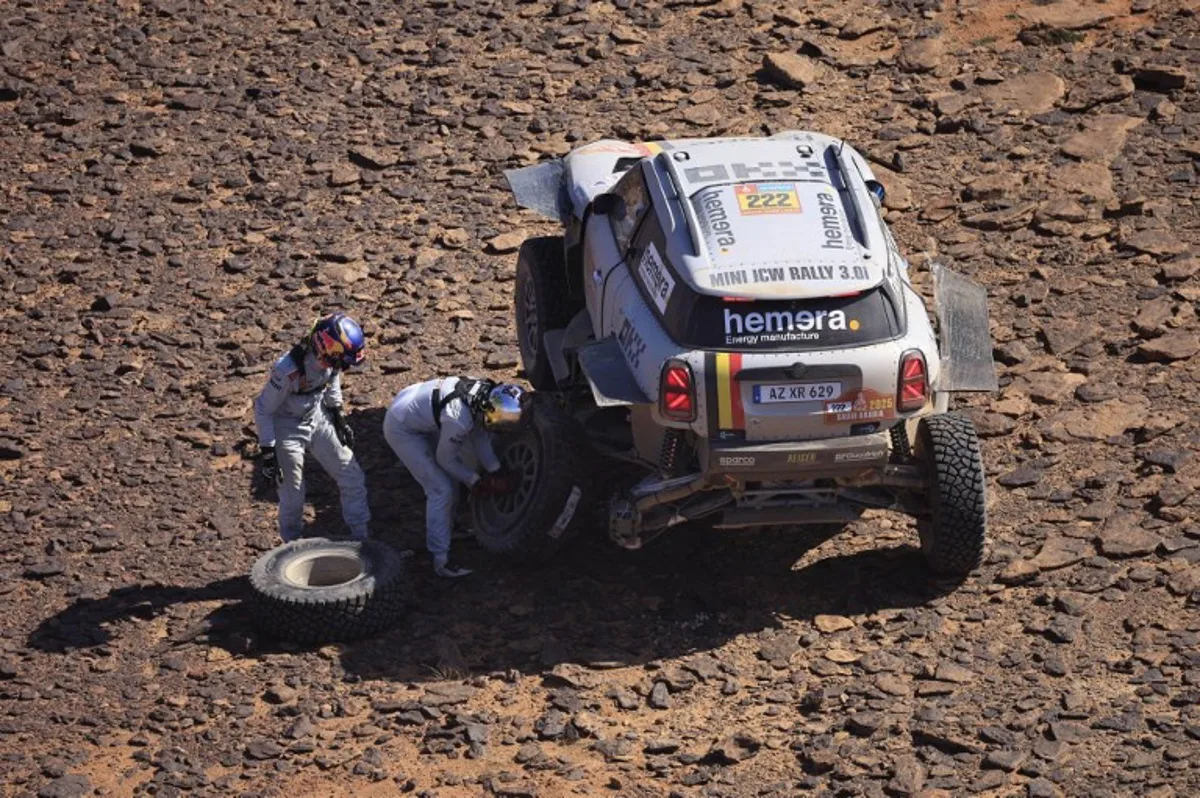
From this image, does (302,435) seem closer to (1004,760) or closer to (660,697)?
(660,697)

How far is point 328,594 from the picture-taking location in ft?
43.1

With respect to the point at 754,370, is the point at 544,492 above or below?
below

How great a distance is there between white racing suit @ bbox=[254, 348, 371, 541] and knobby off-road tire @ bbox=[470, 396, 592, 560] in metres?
0.94

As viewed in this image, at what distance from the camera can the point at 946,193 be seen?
18438mm

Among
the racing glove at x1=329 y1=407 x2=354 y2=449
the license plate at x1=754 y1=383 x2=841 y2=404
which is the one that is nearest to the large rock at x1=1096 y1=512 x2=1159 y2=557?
the license plate at x1=754 y1=383 x2=841 y2=404

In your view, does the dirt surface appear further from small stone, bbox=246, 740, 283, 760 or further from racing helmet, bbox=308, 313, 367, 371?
racing helmet, bbox=308, 313, 367, 371

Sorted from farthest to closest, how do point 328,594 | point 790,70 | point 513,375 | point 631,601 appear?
point 790,70 → point 513,375 → point 631,601 → point 328,594

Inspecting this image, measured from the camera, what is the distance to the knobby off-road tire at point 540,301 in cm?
1517

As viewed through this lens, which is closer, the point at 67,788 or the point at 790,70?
the point at 67,788

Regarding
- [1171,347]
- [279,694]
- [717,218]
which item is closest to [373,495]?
[279,694]

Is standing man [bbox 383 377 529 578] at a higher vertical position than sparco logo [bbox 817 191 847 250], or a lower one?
lower

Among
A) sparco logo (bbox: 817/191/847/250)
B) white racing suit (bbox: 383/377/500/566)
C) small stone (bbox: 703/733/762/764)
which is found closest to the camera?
small stone (bbox: 703/733/762/764)

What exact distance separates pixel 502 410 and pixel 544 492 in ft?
1.90

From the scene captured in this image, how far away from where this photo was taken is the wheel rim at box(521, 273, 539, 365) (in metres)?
15.4
